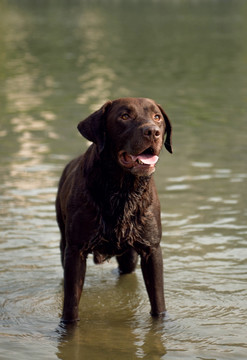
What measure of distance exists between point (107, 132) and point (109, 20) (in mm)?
49170

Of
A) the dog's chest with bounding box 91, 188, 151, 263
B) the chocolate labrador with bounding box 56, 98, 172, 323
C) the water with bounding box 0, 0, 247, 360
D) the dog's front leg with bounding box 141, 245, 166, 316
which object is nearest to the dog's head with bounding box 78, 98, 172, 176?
Result: the chocolate labrador with bounding box 56, 98, 172, 323

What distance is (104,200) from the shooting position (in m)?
6.45

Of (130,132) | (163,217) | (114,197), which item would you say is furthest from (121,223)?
(163,217)

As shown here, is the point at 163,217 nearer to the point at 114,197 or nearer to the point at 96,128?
the point at 114,197

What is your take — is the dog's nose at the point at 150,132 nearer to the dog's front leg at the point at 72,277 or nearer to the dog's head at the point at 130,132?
the dog's head at the point at 130,132

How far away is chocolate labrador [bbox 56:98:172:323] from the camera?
6250mm

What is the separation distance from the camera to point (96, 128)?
6.38m

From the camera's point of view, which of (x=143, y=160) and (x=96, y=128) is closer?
(x=143, y=160)

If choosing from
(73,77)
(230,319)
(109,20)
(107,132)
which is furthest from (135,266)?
(109,20)

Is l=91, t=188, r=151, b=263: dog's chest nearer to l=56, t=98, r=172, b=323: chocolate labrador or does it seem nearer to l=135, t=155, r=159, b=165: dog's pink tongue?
l=56, t=98, r=172, b=323: chocolate labrador

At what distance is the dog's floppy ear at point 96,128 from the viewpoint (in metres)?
6.33

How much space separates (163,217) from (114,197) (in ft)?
11.2

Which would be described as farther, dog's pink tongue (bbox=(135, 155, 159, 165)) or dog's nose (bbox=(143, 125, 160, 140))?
dog's pink tongue (bbox=(135, 155, 159, 165))

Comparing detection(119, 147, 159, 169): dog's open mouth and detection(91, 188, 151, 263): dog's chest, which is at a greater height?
detection(119, 147, 159, 169): dog's open mouth
